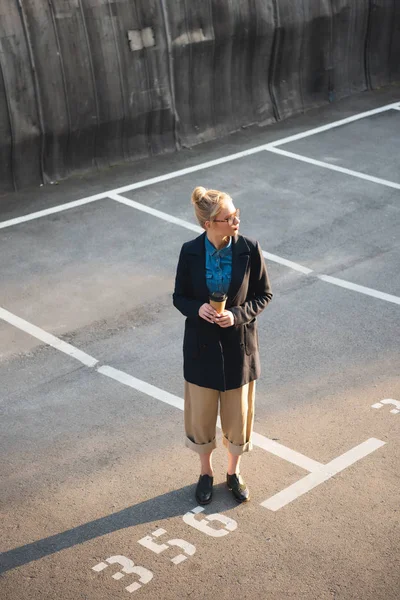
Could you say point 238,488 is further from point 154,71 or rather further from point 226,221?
point 154,71

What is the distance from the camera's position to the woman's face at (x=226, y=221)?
5.84 meters

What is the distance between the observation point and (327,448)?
7.14m

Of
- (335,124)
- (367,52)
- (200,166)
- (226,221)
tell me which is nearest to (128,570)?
(226,221)

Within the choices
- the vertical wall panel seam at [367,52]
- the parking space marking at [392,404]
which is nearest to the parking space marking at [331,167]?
the vertical wall panel seam at [367,52]

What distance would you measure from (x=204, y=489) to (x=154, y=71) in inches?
338

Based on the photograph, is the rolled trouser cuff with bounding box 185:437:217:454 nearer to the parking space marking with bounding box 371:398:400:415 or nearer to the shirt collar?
the shirt collar

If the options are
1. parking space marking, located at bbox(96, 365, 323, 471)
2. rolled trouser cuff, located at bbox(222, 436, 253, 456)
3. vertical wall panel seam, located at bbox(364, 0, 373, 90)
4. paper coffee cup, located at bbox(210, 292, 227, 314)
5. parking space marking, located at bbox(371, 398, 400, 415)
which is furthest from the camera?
vertical wall panel seam, located at bbox(364, 0, 373, 90)

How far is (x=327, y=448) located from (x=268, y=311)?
2451mm

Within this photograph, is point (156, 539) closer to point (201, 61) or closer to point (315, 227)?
point (315, 227)

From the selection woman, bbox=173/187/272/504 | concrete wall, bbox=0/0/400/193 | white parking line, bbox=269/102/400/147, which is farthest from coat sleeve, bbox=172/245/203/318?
white parking line, bbox=269/102/400/147

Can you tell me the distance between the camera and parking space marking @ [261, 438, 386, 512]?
257 inches

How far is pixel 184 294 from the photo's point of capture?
618cm

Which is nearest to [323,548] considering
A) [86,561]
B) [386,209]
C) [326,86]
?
[86,561]

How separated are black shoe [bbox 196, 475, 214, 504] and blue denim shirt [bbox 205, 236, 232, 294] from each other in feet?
4.50
